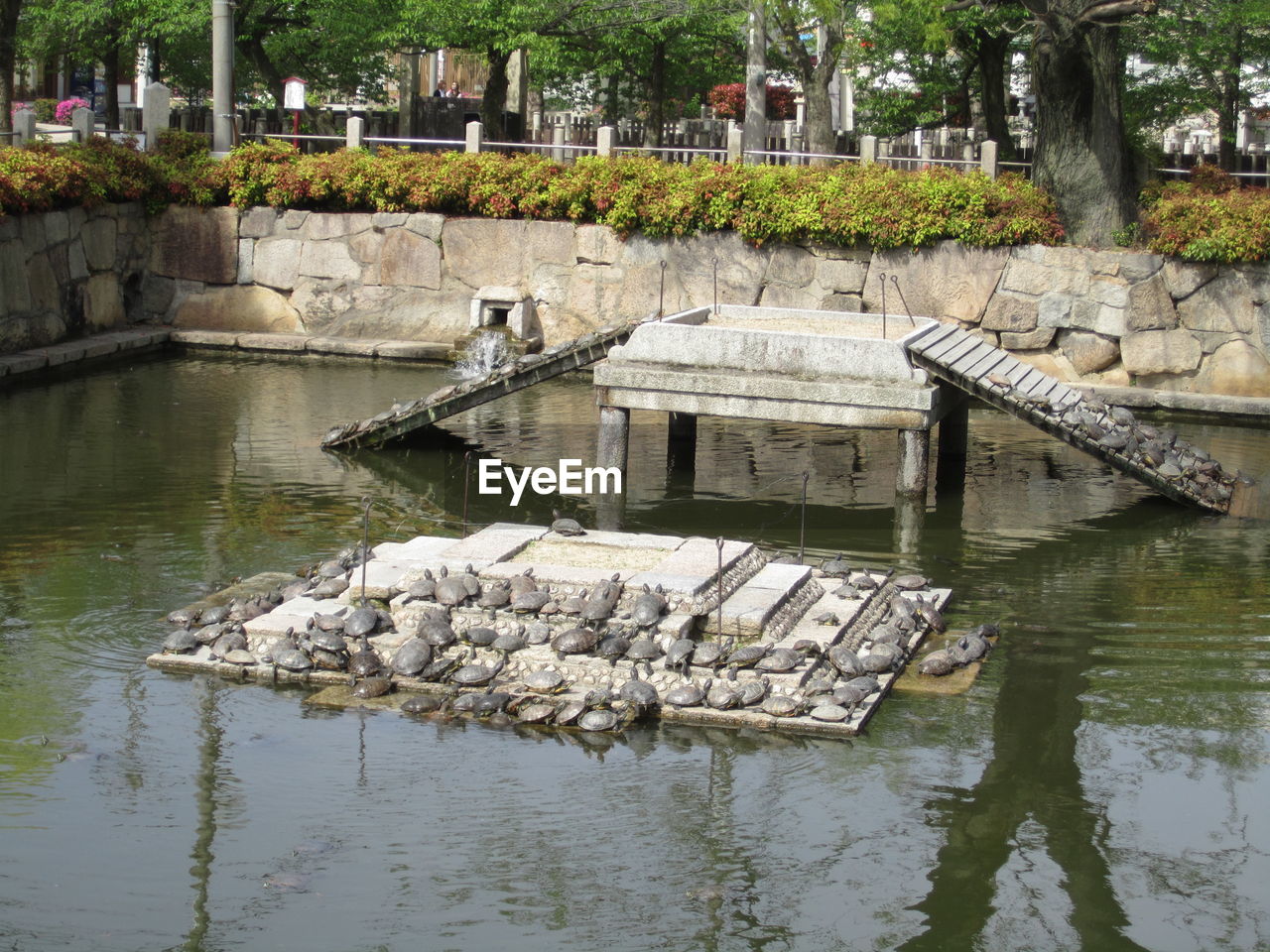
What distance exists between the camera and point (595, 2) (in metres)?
26.3

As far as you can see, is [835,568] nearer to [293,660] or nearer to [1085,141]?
[293,660]

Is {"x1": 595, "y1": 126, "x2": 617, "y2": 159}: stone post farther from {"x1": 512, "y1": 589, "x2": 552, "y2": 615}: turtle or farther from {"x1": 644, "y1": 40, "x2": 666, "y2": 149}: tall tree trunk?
{"x1": 512, "y1": 589, "x2": 552, "y2": 615}: turtle

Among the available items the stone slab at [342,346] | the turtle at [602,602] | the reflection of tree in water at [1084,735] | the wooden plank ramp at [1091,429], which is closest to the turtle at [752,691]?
the turtle at [602,602]

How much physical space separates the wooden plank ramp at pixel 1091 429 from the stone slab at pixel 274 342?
9.68 metres

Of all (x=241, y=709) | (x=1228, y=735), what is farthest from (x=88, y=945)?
(x=1228, y=735)

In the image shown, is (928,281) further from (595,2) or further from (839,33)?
(595,2)

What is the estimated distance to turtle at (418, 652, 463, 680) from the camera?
9.63 m

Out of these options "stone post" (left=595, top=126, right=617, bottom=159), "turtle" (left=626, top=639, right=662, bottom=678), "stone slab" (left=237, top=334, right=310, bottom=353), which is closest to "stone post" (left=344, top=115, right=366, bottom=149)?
"stone slab" (left=237, top=334, right=310, bottom=353)

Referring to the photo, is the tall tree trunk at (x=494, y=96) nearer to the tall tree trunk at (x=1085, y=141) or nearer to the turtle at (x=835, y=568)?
the tall tree trunk at (x=1085, y=141)

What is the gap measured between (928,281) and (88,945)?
603 inches

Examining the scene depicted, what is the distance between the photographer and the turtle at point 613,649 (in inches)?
379

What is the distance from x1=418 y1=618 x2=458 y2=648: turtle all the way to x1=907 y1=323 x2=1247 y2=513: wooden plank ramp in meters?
5.93

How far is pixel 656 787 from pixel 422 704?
163 centimetres

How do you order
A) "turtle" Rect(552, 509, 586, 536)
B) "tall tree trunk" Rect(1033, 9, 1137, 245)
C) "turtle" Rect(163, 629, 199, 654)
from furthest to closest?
"tall tree trunk" Rect(1033, 9, 1137, 245), "turtle" Rect(552, 509, 586, 536), "turtle" Rect(163, 629, 199, 654)
